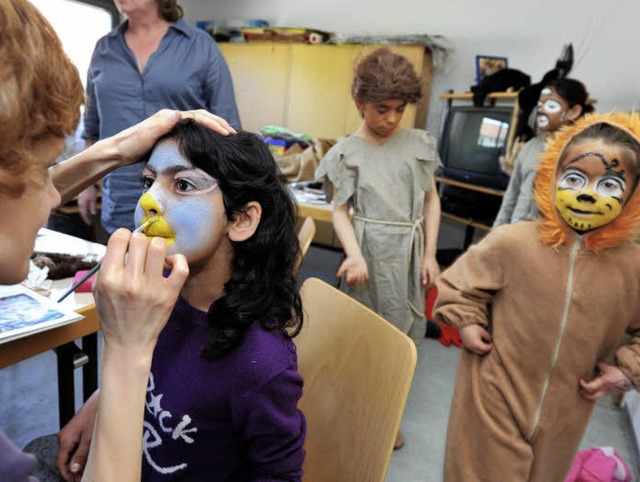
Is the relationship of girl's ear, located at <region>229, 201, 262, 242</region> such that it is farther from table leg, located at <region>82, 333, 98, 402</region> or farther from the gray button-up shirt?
the gray button-up shirt

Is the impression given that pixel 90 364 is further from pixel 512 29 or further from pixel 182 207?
pixel 512 29

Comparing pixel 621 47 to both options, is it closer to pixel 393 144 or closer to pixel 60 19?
pixel 393 144

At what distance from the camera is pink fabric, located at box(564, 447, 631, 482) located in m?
1.55

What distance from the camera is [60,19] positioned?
3660 millimetres

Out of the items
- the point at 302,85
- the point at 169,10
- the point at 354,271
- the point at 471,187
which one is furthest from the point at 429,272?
the point at 302,85

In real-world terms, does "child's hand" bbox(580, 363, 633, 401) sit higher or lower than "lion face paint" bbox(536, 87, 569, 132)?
lower

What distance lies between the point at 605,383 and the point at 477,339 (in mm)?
280

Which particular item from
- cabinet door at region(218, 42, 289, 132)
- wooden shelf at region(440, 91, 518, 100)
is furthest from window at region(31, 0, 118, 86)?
wooden shelf at region(440, 91, 518, 100)

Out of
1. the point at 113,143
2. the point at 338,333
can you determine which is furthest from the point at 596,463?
the point at 113,143

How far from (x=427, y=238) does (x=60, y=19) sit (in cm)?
355

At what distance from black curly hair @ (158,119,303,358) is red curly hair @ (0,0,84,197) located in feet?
0.87

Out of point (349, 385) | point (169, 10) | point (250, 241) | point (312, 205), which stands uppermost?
point (169, 10)

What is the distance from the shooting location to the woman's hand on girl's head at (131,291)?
52 cm

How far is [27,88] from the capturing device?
441 millimetres
